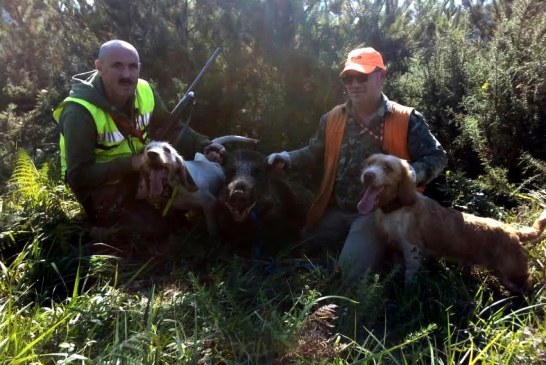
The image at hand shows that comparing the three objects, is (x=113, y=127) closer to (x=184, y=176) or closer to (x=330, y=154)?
(x=184, y=176)

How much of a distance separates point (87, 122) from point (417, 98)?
346 centimetres

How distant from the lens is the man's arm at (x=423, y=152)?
13.3 ft

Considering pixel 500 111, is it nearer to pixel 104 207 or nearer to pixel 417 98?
pixel 417 98

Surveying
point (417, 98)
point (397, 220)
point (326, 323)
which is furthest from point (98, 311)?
point (417, 98)

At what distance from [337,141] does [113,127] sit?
1961mm

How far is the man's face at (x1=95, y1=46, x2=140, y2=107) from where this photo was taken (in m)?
4.63

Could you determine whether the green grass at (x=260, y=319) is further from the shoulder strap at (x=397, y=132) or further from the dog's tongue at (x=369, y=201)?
the shoulder strap at (x=397, y=132)

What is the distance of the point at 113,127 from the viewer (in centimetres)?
471

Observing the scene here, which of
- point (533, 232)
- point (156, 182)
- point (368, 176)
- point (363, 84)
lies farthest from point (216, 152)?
point (533, 232)

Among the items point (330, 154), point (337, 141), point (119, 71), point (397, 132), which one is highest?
point (119, 71)

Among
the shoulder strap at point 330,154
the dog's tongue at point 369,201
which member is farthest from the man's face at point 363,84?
the dog's tongue at point 369,201

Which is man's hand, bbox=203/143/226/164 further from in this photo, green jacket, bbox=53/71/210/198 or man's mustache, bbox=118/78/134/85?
man's mustache, bbox=118/78/134/85

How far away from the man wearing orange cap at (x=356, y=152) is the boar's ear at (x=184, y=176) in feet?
2.32

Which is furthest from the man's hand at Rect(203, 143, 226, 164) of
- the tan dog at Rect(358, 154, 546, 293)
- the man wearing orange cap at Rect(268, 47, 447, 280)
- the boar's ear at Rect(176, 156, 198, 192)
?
the tan dog at Rect(358, 154, 546, 293)
